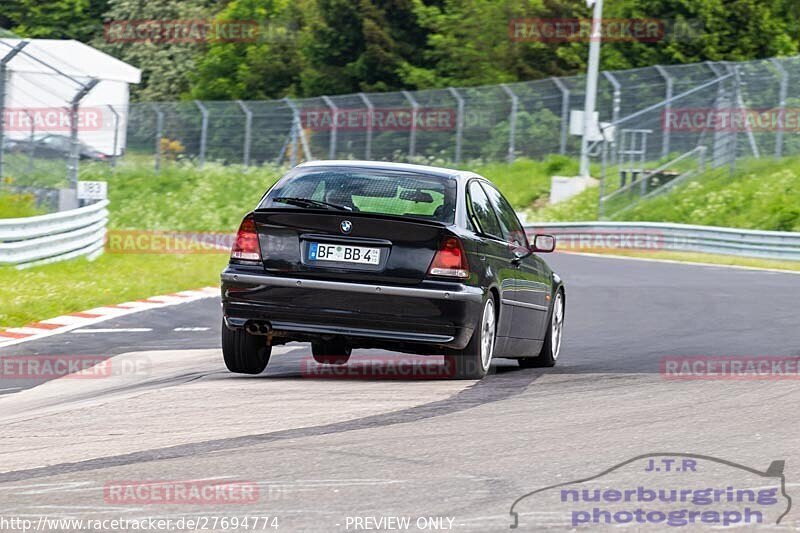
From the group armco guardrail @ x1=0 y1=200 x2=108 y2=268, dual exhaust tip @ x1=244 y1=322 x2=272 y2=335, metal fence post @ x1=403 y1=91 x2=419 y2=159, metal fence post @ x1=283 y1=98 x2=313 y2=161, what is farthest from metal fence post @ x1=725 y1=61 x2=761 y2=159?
dual exhaust tip @ x1=244 y1=322 x2=272 y2=335

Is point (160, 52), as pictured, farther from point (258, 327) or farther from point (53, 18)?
point (258, 327)

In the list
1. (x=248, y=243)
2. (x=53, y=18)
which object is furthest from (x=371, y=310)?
(x=53, y=18)

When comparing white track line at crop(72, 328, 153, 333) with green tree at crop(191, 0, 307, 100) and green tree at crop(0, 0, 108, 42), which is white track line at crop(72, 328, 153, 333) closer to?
green tree at crop(191, 0, 307, 100)

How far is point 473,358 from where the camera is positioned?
955cm

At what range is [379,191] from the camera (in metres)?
9.59

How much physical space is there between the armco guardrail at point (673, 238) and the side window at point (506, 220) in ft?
63.3

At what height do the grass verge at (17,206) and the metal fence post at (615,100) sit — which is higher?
the metal fence post at (615,100)

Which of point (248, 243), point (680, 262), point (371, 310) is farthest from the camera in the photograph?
point (680, 262)

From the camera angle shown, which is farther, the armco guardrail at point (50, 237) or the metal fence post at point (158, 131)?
the metal fence post at point (158, 131)

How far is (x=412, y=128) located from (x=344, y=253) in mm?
35043

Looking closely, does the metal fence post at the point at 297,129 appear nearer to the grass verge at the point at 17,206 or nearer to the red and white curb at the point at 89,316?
the grass verge at the point at 17,206

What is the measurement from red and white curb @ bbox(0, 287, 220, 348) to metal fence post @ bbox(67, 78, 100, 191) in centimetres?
546

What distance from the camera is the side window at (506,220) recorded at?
35.1ft

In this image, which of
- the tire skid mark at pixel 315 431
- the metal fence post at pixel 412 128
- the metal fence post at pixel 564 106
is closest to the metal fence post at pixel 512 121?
the metal fence post at pixel 564 106
